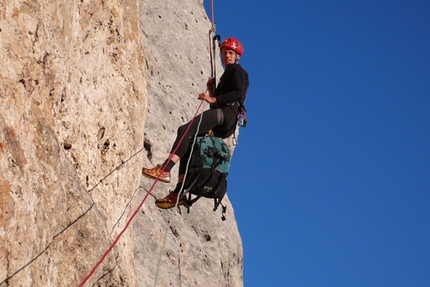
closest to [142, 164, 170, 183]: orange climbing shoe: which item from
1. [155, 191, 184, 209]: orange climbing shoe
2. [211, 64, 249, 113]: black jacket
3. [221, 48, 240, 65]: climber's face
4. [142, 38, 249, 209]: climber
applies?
[142, 38, 249, 209]: climber

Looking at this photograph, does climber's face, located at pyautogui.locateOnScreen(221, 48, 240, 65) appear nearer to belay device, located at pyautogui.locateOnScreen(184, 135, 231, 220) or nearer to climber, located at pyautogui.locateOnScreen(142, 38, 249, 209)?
climber, located at pyautogui.locateOnScreen(142, 38, 249, 209)

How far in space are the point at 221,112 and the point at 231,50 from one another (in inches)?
Result: 37.8

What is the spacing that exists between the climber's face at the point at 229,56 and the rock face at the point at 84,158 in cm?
138

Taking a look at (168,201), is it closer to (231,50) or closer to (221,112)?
(221,112)

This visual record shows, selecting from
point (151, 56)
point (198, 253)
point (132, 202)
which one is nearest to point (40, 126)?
point (132, 202)

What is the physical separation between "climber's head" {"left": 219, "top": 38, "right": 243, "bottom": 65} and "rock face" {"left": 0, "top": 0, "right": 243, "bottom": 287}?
54.8 inches

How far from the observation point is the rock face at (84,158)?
6918 mm

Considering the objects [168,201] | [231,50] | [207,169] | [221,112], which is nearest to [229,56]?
[231,50]

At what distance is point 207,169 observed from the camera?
1059 cm

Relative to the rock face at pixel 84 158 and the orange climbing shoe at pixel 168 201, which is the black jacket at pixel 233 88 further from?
the orange climbing shoe at pixel 168 201

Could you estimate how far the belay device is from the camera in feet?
34.8

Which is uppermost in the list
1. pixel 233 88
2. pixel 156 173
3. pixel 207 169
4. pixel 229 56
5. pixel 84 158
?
pixel 229 56

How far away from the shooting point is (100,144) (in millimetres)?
9984

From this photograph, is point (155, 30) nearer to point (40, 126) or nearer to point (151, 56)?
point (151, 56)
